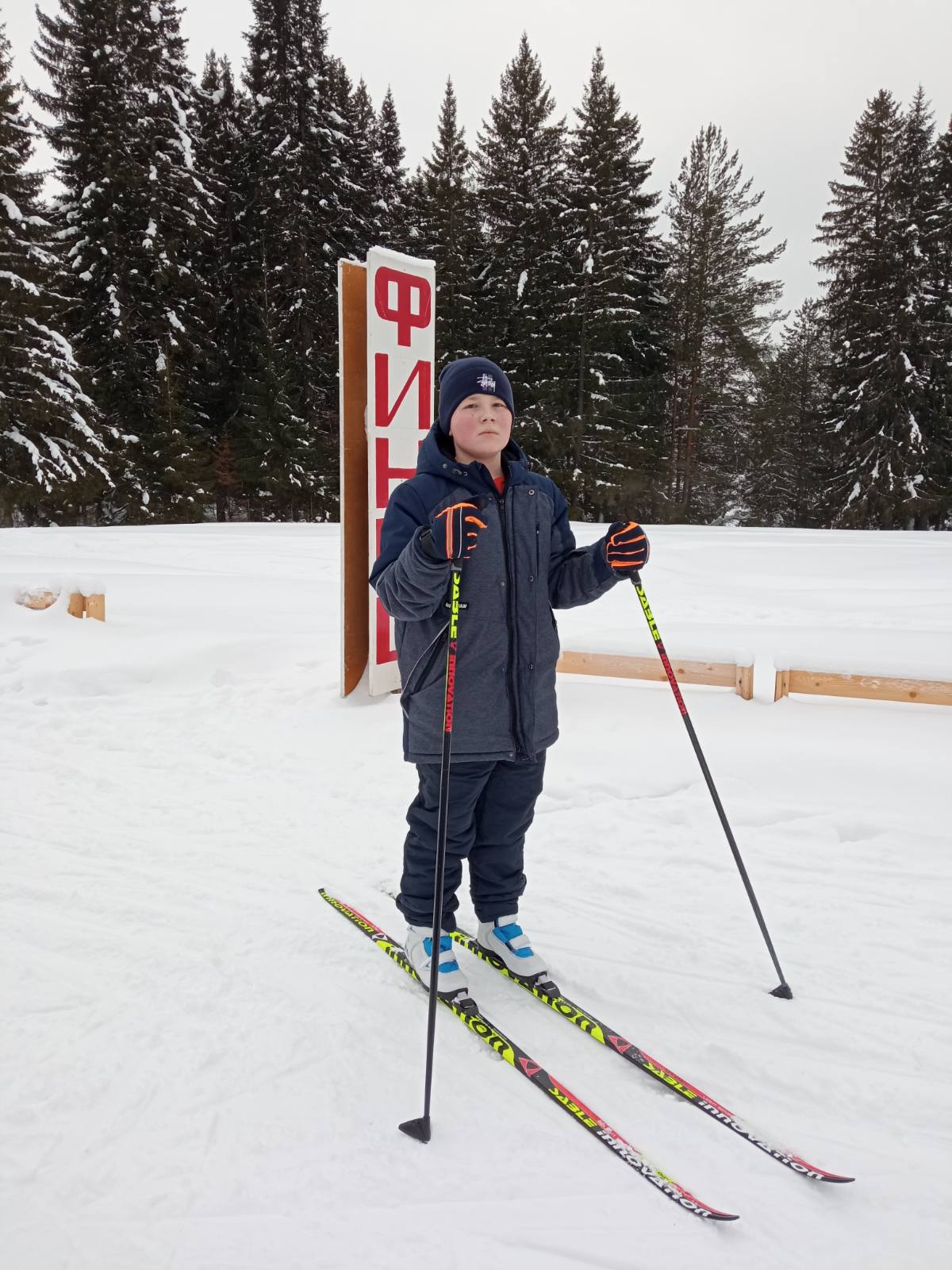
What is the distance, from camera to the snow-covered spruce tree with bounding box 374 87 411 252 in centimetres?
2589

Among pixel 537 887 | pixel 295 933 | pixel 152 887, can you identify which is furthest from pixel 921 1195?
pixel 152 887

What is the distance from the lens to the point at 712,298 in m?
25.7

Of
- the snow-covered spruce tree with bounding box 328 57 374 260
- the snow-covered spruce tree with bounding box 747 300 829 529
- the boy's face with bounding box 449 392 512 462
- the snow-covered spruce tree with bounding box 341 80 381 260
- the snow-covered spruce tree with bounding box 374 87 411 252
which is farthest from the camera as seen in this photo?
the snow-covered spruce tree with bounding box 747 300 829 529

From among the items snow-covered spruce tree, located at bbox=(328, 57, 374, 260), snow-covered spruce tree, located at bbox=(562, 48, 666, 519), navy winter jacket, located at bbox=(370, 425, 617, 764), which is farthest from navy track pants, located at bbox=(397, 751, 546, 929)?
snow-covered spruce tree, located at bbox=(328, 57, 374, 260)

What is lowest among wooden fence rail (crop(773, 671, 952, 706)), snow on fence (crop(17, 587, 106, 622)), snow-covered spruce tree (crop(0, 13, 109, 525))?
wooden fence rail (crop(773, 671, 952, 706))

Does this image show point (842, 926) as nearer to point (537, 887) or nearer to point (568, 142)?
point (537, 887)

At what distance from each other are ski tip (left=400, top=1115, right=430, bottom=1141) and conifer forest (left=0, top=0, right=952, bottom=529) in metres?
21.2

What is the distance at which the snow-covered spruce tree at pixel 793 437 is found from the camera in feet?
96.7

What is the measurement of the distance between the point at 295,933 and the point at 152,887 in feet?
2.35

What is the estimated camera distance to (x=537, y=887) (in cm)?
329

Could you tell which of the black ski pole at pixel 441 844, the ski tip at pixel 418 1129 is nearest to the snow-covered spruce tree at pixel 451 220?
the black ski pole at pixel 441 844

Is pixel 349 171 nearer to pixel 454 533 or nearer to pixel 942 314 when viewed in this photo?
pixel 942 314

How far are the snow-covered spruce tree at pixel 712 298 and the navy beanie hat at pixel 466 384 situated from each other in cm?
2481

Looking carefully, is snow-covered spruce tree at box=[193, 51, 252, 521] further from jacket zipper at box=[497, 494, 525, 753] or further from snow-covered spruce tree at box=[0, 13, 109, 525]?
jacket zipper at box=[497, 494, 525, 753]
